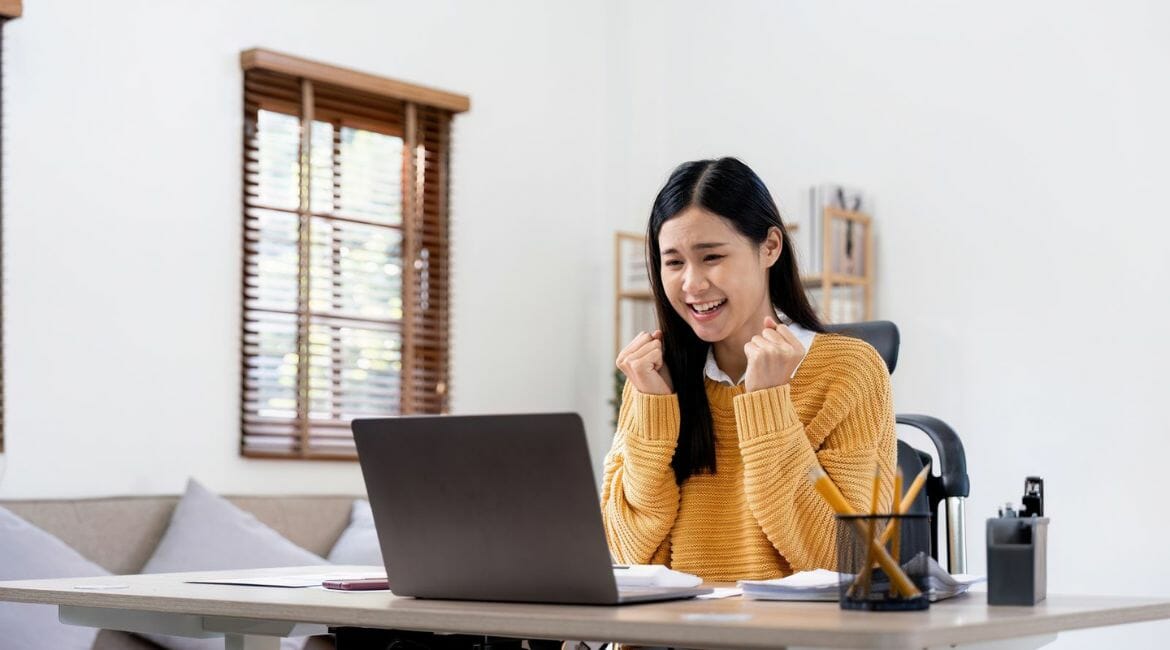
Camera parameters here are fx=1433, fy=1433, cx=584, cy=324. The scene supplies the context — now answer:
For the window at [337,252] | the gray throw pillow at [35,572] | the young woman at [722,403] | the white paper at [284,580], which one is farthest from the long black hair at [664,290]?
the window at [337,252]

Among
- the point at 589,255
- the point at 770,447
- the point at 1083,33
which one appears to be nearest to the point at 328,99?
the point at 589,255

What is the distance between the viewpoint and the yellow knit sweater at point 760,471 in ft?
5.89

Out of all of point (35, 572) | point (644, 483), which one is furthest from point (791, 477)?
point (35, 572)

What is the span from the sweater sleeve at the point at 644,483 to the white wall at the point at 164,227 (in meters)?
2.12

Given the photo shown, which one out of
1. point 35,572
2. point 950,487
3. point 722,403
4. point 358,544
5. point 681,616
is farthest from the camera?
point 358,544

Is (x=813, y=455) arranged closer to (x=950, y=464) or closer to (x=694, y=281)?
(x=694, y=281)

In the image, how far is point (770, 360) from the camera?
1.77 m

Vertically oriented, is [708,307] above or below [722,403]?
above

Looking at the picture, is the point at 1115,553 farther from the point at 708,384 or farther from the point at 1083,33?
the point at 708,384

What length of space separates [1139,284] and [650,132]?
6.11ft

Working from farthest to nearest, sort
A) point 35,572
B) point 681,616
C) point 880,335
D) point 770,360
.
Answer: point 35,572 → point 880,335 → point 770,360 → point 681,616

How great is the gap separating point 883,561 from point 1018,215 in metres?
3.03

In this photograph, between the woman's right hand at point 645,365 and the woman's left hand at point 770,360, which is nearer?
the woman's left hand at point 770,360

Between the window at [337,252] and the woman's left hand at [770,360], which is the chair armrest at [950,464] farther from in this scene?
the window at [337,252]
